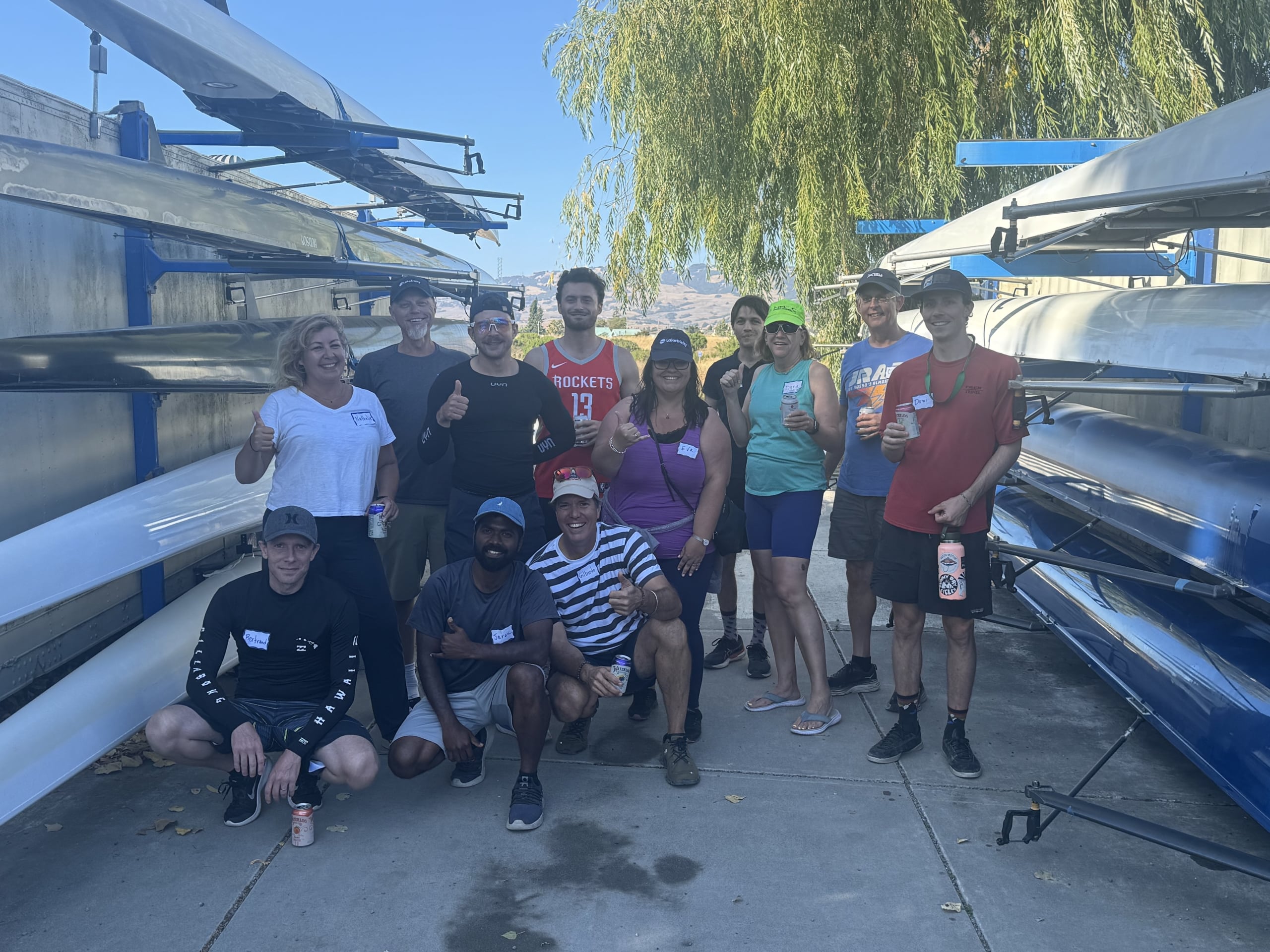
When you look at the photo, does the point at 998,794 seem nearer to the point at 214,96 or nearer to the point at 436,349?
the point at 436,349

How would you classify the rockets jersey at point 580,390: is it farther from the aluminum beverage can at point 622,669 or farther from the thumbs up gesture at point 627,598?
the aluminum beverage can at point 622,669

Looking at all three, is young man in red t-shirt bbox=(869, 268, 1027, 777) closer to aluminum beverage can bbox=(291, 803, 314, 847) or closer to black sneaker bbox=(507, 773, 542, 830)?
black sneaker bbox=(507, 773, 542, 830)

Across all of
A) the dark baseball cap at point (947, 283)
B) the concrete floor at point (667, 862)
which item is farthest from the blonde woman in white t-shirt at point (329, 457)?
the dark baseball cap at point (947, 283)

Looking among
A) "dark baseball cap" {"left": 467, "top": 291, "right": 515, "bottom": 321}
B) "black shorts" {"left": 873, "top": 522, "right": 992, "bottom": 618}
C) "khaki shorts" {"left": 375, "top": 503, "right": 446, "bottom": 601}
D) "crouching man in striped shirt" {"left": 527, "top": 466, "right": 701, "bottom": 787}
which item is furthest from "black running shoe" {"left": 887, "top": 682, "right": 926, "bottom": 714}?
"dark baseball cap" {"left": 467, "top": 291, "right": 515, "bottom": 321}

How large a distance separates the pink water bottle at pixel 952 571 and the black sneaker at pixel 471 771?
1.87 metres

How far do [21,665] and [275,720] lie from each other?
78.9 inches

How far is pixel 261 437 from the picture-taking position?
3.86m

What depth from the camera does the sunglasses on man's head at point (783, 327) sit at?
14.8ft

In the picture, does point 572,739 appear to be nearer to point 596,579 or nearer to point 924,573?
point 596,579

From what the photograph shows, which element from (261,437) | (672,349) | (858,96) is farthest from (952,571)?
(858,96)

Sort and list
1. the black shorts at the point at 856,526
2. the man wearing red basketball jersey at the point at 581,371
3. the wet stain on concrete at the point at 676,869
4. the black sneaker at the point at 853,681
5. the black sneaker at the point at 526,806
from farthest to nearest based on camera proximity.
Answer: the black sneaker at the point at 853,681, the black shorts at the point at 856,526, the man wearing red basketball jersey at the point at 581,371, the black sneaker at the point at 526,806, the wet stain on concrete at the point at 676,869

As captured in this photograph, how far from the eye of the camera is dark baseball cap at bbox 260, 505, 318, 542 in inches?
142

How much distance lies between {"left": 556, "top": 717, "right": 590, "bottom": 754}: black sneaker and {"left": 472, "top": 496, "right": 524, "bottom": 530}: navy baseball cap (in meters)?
1.01

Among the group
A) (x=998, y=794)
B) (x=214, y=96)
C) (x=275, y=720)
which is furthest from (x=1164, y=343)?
(x=214, y=96)
